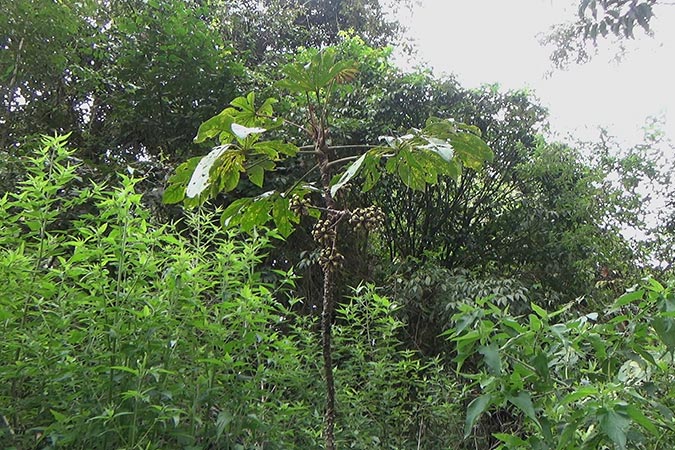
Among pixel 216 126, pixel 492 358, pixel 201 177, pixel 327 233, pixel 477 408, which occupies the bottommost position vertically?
pixel 477 408

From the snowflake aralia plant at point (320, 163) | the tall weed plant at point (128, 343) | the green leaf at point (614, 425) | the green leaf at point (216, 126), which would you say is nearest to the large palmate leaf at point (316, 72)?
the snowflake aralia plant at point (320, 163)

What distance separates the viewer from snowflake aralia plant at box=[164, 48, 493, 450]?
38.9 inches

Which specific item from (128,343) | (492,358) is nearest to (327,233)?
(492,358)

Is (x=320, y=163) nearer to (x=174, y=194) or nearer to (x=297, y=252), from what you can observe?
(x=174, y=194)

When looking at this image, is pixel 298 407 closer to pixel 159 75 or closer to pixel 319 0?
pixel 159 75

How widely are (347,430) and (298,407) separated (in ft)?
1.32

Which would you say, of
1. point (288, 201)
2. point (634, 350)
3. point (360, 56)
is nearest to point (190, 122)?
point (360, 56)

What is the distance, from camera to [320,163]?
41.5 inches

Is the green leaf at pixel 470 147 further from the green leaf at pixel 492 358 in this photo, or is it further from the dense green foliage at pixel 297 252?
the green leaf at pixel 492 358

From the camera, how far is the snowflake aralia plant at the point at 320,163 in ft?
3.25

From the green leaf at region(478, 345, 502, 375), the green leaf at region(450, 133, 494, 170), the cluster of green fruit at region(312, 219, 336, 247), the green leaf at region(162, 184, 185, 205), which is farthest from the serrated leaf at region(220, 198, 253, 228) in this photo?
the green leaf at region(478, 345, 502, 375)

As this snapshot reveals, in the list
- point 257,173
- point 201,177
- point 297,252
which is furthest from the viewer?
point 297,252

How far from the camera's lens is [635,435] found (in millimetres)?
1171

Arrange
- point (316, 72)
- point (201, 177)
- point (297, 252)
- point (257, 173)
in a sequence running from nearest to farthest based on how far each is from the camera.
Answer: point (201, 177) → point (316, 72) → point (257, 173) → point (297, 252)
